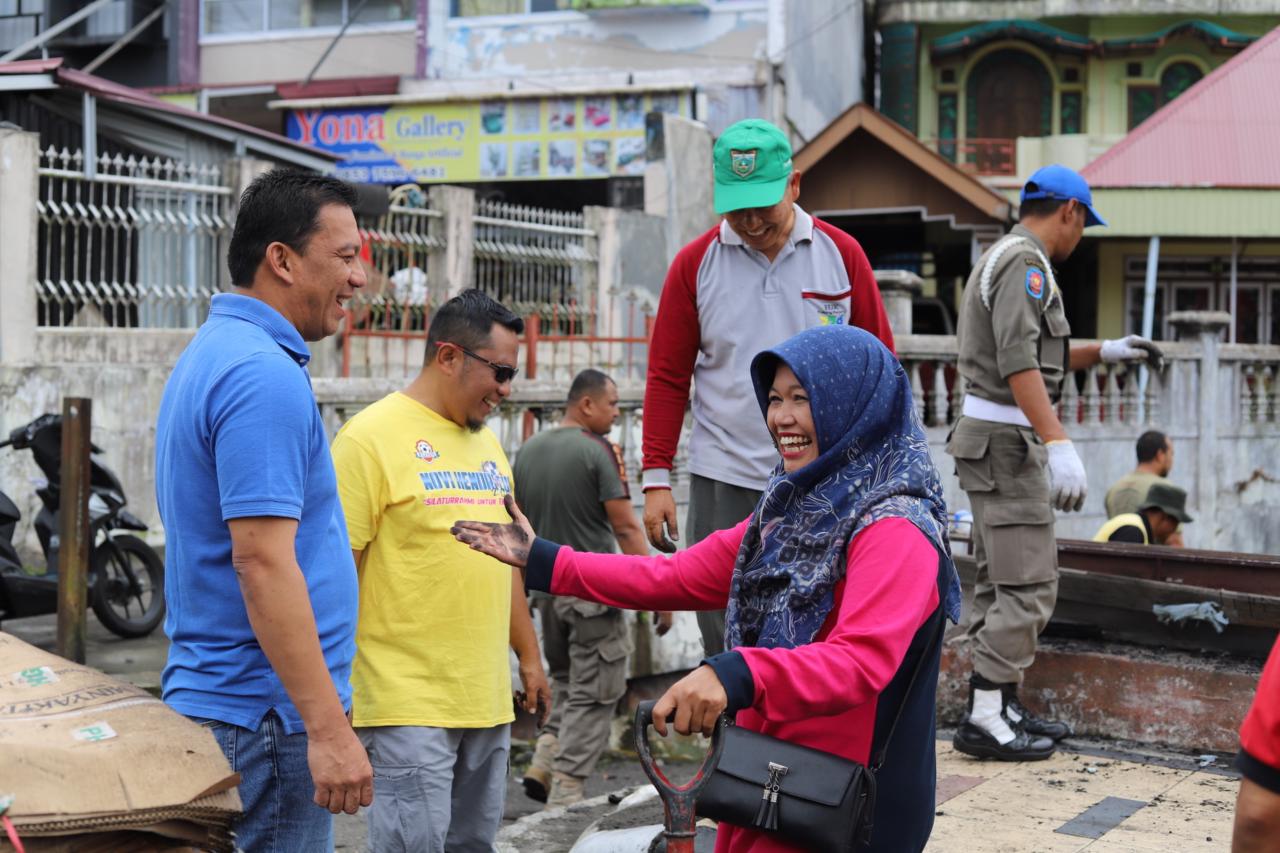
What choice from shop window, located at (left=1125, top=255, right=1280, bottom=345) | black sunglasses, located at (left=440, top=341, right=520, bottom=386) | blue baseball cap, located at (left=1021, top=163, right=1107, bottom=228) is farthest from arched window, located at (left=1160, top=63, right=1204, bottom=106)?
black sunglasses, located at (left=440, top=341, right=520, bottom=386)

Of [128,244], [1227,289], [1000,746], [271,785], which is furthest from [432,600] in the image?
[1227,289]

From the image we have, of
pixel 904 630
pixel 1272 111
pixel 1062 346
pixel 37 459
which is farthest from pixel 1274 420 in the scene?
pixel 904 630

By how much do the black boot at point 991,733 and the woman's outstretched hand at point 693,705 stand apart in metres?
3.03

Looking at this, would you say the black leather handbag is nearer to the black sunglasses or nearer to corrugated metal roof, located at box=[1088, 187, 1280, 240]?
the black sunglasses

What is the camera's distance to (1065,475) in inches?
202

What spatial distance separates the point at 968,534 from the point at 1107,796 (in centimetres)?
299

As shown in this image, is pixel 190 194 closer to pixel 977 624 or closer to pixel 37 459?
pixel 37 459

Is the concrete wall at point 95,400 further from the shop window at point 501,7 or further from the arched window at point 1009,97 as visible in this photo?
the arched window at point 1009,97

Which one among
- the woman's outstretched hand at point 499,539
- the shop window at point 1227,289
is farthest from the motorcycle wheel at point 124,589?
the shop window at point 1227,289

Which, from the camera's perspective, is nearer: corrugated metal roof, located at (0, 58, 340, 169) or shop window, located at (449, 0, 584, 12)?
corrugated metal roof, located at (0, 58, 340, 169)

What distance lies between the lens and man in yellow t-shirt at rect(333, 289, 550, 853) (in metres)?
3.77

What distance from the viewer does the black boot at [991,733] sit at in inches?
211

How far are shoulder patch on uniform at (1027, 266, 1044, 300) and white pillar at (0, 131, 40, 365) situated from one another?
24.1ft

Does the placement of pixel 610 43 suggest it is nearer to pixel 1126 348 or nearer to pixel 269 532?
pixel 1126 348
